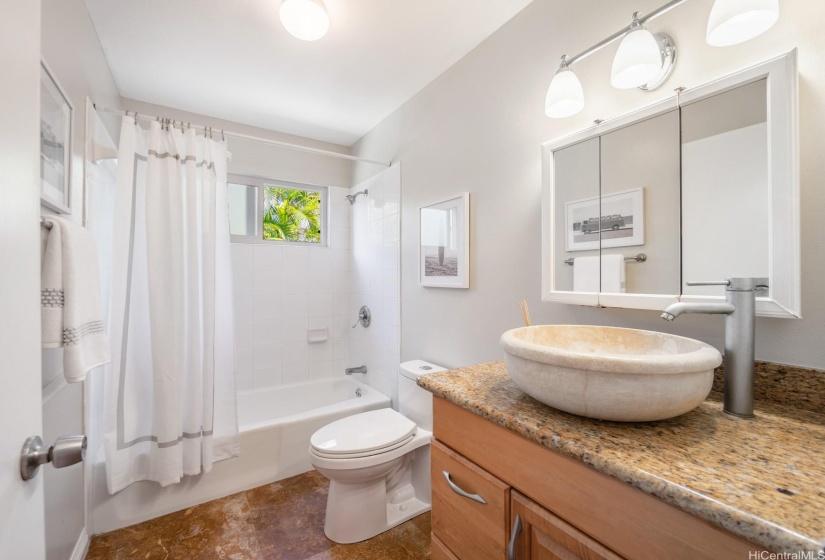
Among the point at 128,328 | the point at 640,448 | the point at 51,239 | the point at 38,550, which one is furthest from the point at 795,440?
the point at 128,328

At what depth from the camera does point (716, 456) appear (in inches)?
23.2

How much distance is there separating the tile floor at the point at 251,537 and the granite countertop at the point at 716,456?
1.16 meters

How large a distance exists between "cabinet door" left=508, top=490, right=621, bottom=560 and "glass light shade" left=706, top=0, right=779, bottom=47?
117 cm

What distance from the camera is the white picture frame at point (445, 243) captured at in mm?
1793

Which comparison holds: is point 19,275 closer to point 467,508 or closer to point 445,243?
point 467,508

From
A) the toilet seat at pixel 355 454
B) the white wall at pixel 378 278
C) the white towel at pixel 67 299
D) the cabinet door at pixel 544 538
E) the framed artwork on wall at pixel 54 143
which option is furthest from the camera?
the white wall at pixel 378 278

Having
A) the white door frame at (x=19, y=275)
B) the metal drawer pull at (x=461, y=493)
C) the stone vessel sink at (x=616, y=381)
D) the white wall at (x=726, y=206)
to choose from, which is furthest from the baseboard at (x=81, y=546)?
the white wall at (x=726, y=206)

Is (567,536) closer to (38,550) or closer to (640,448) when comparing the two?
(640,448)

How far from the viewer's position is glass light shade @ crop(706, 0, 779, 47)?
0.76m

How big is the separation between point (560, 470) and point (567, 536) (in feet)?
0.37

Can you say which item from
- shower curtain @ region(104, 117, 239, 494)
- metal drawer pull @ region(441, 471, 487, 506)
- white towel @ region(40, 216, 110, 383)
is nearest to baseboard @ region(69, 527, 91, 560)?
shower curtain @ region(104, 117, 239, 494)

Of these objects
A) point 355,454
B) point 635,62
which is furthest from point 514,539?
point 635,62

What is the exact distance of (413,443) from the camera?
1.70 m

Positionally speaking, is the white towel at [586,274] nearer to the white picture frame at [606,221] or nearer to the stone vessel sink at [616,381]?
the white picture frame at [606,221]
